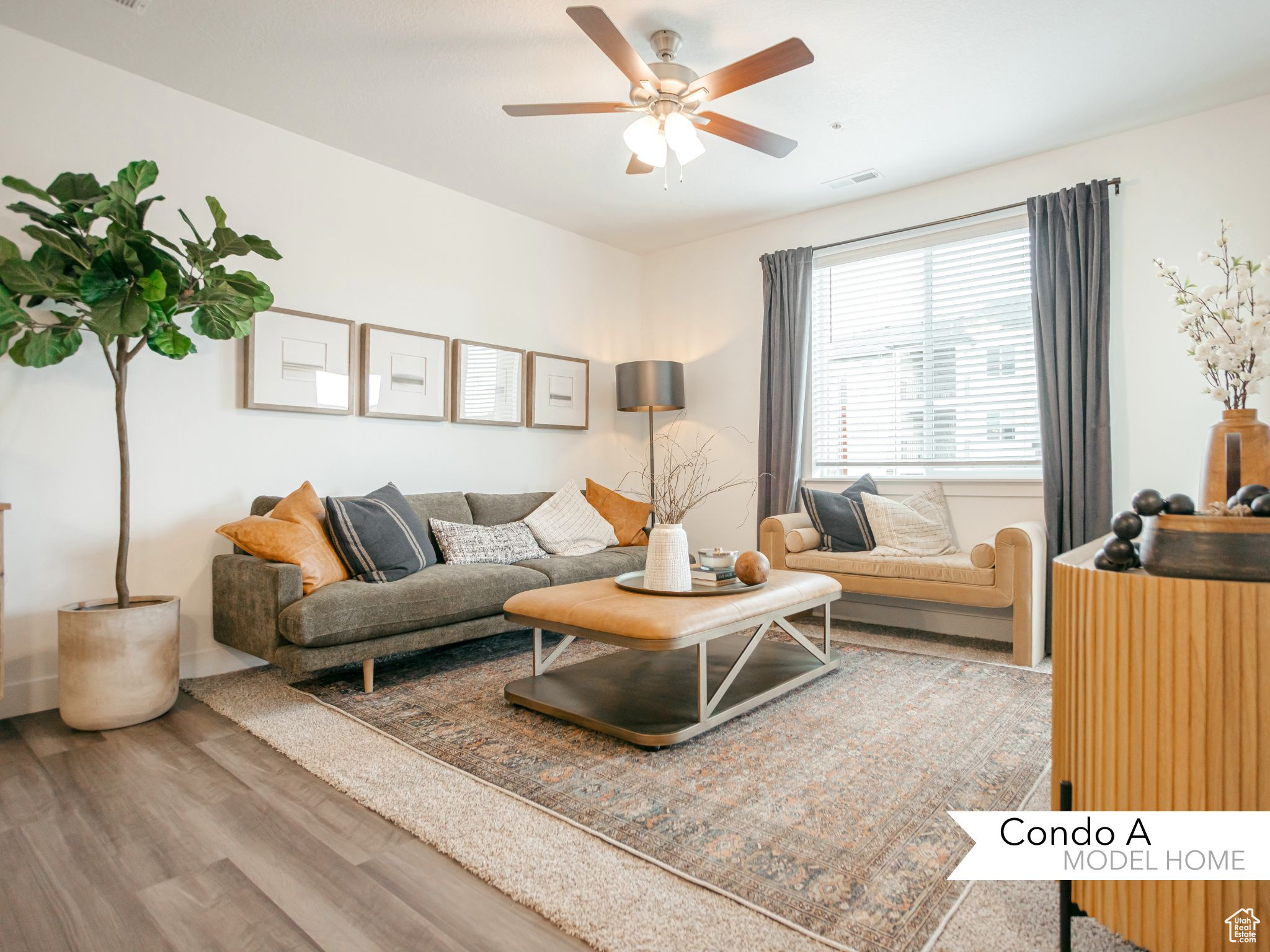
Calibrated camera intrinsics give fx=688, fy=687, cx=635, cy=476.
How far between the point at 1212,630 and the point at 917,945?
0.83 meters

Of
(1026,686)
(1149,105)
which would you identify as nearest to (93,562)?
(1026,686)

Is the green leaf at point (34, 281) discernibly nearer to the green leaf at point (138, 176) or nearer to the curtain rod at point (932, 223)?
the green leaf at point (138, 176)

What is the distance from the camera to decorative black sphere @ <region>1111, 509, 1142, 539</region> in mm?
1270

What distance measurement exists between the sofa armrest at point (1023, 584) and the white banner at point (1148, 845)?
2.18 m

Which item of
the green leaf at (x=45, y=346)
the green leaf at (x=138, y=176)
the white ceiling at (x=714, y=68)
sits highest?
the white ceiling at (x=714, y=68)

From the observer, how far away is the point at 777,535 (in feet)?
14.5

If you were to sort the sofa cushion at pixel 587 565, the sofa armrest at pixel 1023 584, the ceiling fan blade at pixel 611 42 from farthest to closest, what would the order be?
the sofa cushion at pixel 587 565, the sofa armrest at pixel 1023 584, the ceiling fan blade at pixel 611 42

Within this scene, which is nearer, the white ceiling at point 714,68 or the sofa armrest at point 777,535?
the white ceiling at point 714,68

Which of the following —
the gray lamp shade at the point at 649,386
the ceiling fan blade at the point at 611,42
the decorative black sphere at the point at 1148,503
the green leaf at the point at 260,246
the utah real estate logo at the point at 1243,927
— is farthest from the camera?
the gray lamp shade at the point at 649,386

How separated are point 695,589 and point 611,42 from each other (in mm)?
2101

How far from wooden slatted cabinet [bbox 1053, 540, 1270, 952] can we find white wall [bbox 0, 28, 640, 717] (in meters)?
3.68

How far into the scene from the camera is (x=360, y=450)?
4.07 meters

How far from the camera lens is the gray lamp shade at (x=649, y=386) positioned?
5172 mm

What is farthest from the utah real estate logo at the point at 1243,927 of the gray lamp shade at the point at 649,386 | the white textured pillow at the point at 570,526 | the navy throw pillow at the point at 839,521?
the gray lamp shade at the point at 649,386
